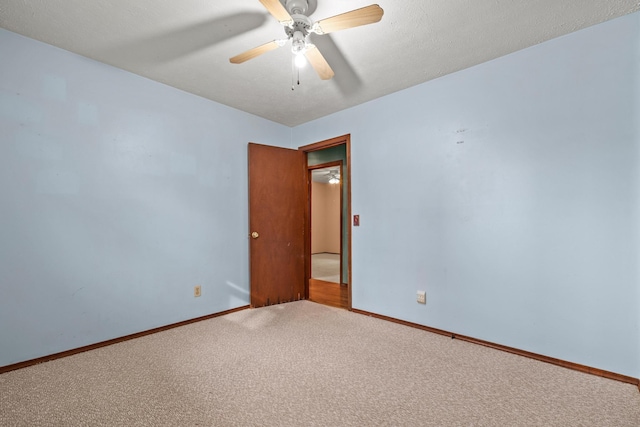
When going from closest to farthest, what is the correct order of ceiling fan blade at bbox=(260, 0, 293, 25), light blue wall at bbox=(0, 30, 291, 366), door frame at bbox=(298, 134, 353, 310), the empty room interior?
ceiling fan blade at bbox=(260, 0, 293, 25) → the empty room interior → light blue wall at bbox=(0, 30, 291, 366) → door frame at bbox=(298, 134, 353, 310)

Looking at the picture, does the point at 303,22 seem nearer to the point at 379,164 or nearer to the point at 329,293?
the point at 379,164

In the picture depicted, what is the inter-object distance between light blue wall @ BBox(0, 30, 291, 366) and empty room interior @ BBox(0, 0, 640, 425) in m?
0.01

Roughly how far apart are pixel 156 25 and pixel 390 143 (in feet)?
7.45

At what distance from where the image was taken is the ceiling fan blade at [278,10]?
146 centimetres

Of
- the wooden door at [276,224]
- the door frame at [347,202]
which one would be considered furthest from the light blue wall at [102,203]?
the door frame at [347,202]

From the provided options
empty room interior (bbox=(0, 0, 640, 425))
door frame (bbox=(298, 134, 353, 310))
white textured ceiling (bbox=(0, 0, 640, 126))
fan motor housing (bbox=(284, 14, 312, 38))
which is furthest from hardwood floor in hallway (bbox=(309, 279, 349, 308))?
fan motor housing (bbox=(284, 14, 312, 38))

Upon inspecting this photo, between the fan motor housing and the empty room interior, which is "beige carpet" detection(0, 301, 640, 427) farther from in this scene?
the fan motor housing

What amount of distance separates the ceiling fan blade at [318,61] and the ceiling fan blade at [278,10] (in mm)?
240

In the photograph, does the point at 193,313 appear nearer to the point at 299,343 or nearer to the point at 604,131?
the point at 299,343

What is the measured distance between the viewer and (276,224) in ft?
12.3

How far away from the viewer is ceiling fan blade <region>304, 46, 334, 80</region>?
1.85 m

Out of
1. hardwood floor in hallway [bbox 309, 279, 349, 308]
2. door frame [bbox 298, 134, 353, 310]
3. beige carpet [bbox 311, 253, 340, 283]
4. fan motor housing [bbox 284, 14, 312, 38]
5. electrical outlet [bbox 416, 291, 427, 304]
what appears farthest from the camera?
beige carpet [bbox 311, 253, 340, 283]

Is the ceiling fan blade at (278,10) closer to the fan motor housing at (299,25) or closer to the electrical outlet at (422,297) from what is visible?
the fan motor housing at (299,25)

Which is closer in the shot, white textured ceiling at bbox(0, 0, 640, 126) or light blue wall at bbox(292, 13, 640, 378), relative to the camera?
white textured ceiling at bbox(0, 0, 640, 126)
